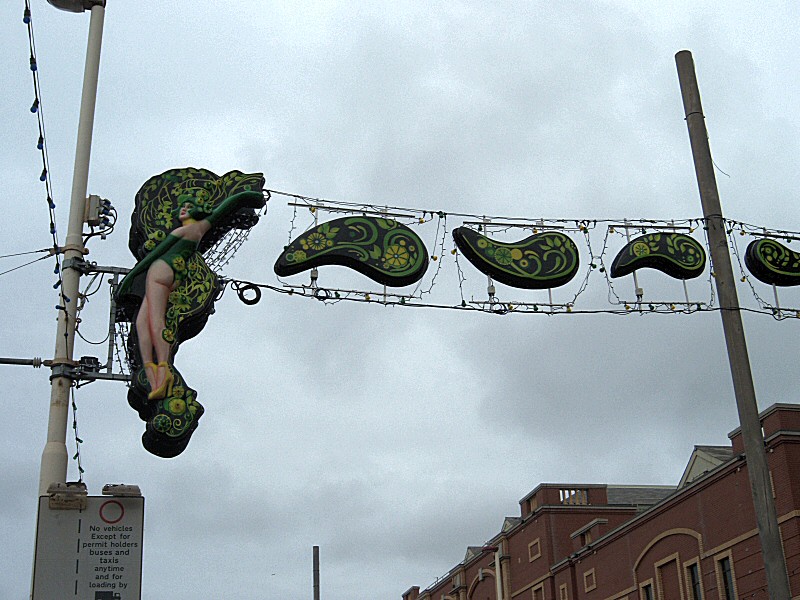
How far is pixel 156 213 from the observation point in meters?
12.9

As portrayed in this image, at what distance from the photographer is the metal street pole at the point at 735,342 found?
1045 centimetres

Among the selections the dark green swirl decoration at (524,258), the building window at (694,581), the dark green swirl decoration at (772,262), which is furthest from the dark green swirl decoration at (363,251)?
the building window at (694,581)

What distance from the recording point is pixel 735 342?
11.5 m

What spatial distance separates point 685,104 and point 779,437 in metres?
16.1

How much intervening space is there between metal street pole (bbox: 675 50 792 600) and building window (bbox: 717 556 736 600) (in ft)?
61.8

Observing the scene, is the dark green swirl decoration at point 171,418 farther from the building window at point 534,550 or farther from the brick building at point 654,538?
the building window at point 534,550

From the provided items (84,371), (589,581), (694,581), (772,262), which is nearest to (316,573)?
(589,581)

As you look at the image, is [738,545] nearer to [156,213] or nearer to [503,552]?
[503,552]

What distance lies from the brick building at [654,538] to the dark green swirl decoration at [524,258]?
1490 cm

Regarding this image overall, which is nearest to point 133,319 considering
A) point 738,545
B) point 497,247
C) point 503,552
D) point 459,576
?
point 497,247

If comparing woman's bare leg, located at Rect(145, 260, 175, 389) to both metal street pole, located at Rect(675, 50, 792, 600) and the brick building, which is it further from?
the brick building

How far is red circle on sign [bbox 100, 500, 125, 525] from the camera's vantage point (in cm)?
1026

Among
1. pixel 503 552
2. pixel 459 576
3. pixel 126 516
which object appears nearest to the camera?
pixel 126 516

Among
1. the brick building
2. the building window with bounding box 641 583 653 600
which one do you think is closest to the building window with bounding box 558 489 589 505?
the brick building
